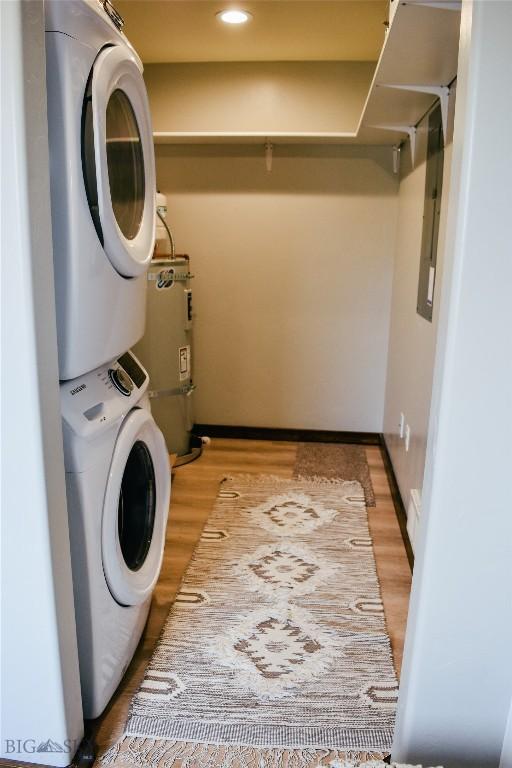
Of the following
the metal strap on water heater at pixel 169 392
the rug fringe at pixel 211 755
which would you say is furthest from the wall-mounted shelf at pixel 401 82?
the rug fringe at pixel 211 755

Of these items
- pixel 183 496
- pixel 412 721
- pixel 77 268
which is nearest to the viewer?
pixel 412 721

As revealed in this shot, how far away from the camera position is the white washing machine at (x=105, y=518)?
4.47ft

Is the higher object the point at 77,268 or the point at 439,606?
the point at 77,268

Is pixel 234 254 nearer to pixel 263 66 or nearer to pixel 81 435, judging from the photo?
pixel 263 66

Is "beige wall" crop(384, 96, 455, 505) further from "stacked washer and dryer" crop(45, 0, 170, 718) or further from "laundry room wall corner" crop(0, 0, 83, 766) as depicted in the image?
"laundry room wall corner" crop(0, 0, 83, 766)

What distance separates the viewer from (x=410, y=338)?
2.79 m

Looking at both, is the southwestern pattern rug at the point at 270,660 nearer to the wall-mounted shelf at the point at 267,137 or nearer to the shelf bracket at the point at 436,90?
the shelf bracket at the point at 436,90

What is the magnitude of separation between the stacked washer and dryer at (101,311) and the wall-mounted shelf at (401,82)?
2.56ft

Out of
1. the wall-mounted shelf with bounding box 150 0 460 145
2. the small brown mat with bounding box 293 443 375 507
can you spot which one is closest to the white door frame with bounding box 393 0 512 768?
the wall-mounted shelf with bounding box 150 0 460 145

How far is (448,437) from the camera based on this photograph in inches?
40.8

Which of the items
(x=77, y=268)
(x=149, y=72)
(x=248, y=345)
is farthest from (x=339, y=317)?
(x=77, y=268)

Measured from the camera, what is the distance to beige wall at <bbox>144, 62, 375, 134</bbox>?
3.42 metres

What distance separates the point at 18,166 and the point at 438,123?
180cm

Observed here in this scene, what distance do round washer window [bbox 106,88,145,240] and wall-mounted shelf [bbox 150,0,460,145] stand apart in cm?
78
